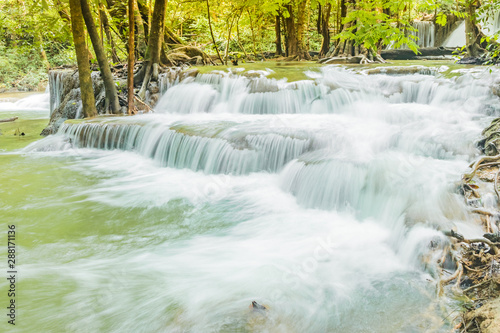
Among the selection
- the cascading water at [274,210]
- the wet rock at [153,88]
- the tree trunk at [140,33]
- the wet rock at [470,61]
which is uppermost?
the tree trunk at [140,33]

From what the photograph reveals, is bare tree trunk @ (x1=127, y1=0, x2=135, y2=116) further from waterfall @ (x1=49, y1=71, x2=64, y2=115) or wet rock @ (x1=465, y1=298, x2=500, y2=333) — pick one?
wet rock @ (x1=465, y1=298, x2=500, y2=333)

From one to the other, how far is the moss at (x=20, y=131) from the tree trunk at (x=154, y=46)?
320cm

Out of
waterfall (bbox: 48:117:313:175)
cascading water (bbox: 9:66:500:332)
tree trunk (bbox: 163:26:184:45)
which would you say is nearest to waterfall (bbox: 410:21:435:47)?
cascading water (bbox: 9:66:500:332)

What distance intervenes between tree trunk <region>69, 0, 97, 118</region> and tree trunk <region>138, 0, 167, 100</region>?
5.18 feet

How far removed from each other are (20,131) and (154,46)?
4860 mm

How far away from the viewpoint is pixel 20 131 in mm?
10852

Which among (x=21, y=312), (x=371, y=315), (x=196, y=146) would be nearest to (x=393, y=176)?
(x=371, y=315)

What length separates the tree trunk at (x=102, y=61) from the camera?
8117 mm

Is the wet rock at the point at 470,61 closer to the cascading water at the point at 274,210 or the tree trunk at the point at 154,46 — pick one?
the cascading water at the point at 274,210

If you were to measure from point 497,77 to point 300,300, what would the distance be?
6940 millimetres

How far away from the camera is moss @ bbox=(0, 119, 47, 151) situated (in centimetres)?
892

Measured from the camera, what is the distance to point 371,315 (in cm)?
263

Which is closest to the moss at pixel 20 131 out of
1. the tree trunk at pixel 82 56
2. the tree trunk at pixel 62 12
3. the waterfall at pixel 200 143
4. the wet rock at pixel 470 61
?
the waterfall at pixel 200 143

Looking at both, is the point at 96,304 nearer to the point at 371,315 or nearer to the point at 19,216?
the point at 371,315
